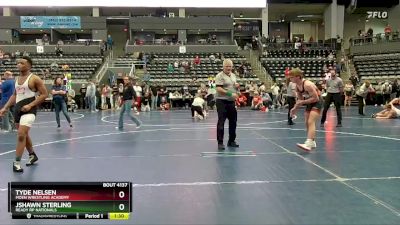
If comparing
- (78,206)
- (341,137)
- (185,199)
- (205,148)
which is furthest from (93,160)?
(341,137)

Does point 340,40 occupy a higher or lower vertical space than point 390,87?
higher

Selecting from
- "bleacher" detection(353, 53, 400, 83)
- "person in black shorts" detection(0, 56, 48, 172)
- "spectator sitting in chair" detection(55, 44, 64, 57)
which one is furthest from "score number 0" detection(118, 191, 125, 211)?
"spectator sitting in chair" detection(55, 44, 64, 57)

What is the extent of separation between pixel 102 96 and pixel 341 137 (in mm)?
19176

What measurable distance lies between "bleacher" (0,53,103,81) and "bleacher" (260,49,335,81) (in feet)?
44.8

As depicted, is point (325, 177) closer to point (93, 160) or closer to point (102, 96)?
point (93, 160)

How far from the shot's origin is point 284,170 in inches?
237

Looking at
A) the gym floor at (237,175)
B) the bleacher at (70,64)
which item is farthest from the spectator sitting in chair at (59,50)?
the gym floor at (237,175)

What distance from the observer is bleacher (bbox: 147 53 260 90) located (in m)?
30.7

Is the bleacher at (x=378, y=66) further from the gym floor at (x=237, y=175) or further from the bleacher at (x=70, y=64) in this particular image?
the gym floor at (x=237, y=175)

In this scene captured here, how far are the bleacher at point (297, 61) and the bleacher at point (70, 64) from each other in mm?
13670

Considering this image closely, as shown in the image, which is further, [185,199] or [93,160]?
[93,160]
